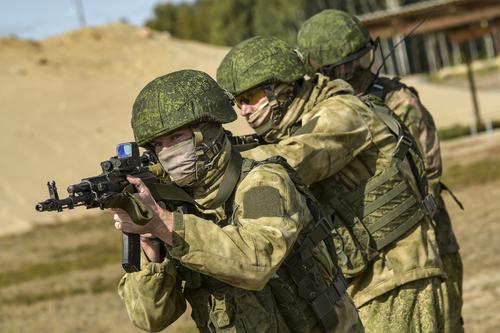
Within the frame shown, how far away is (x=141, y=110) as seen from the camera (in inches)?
160

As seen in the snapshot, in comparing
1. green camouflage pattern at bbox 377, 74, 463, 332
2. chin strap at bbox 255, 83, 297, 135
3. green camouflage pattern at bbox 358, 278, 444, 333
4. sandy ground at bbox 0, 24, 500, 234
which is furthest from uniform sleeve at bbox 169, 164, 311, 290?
sandy ground at bbox 0, 24, 500, 234

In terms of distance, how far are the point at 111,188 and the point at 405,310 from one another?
7.63ft

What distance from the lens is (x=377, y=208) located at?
559 cm

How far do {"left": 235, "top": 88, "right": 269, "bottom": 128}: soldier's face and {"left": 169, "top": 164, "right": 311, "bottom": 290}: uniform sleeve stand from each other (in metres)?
1.42

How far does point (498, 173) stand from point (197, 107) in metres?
17.9

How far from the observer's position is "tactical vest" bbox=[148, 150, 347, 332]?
13.4ft

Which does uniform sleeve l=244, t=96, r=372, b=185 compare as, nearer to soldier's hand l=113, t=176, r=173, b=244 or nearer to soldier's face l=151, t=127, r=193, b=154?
soldier's face l=151, t=127, r=193, b=154

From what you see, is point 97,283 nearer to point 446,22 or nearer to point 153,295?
point 153,295

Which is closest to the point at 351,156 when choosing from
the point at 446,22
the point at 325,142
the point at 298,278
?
the point at 325,142

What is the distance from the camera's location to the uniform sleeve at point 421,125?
6.80 meters

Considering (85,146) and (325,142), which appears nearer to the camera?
(325,142)

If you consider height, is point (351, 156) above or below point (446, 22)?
below

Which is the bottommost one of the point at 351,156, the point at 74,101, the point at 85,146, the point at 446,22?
the point at 351,156

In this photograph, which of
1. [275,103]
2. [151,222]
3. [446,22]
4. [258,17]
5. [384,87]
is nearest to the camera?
[151,222]
